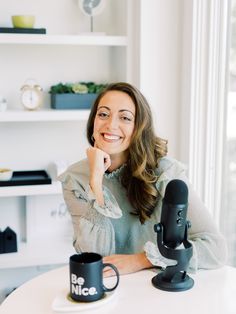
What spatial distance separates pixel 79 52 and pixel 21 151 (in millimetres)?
628

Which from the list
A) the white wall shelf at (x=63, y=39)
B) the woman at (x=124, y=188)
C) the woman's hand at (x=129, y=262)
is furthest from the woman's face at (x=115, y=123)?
the white wall shelf at (x=63, y=39)

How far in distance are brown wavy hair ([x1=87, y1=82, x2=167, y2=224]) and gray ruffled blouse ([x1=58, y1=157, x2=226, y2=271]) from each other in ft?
0.07

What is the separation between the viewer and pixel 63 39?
2549mm

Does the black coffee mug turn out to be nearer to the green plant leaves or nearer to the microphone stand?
the microphone stand

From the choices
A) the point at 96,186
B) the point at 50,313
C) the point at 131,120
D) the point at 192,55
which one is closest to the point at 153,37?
the point at 192,55

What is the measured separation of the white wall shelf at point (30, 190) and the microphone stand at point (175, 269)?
1.31 m

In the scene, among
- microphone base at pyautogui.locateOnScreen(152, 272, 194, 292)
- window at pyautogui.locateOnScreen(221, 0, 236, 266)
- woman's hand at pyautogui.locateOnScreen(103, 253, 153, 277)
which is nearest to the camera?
microphone base at pyautogui.locateOnScreen(152, 272, 194, 292)

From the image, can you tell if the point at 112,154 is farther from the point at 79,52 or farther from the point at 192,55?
the point at 79,52

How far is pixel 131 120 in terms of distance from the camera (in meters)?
1.72

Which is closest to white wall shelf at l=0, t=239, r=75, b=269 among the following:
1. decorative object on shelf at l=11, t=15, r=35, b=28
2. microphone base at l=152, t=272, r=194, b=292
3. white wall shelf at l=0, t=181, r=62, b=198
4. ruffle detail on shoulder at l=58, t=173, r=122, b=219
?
white wall shelf at l=0, t=181, r=62, b=198

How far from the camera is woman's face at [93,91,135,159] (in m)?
1.69

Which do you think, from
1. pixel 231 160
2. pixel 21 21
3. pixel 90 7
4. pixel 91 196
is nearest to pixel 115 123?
pixel 91 196

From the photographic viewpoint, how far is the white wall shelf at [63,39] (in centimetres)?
249

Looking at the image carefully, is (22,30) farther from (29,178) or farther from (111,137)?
(111,137)
